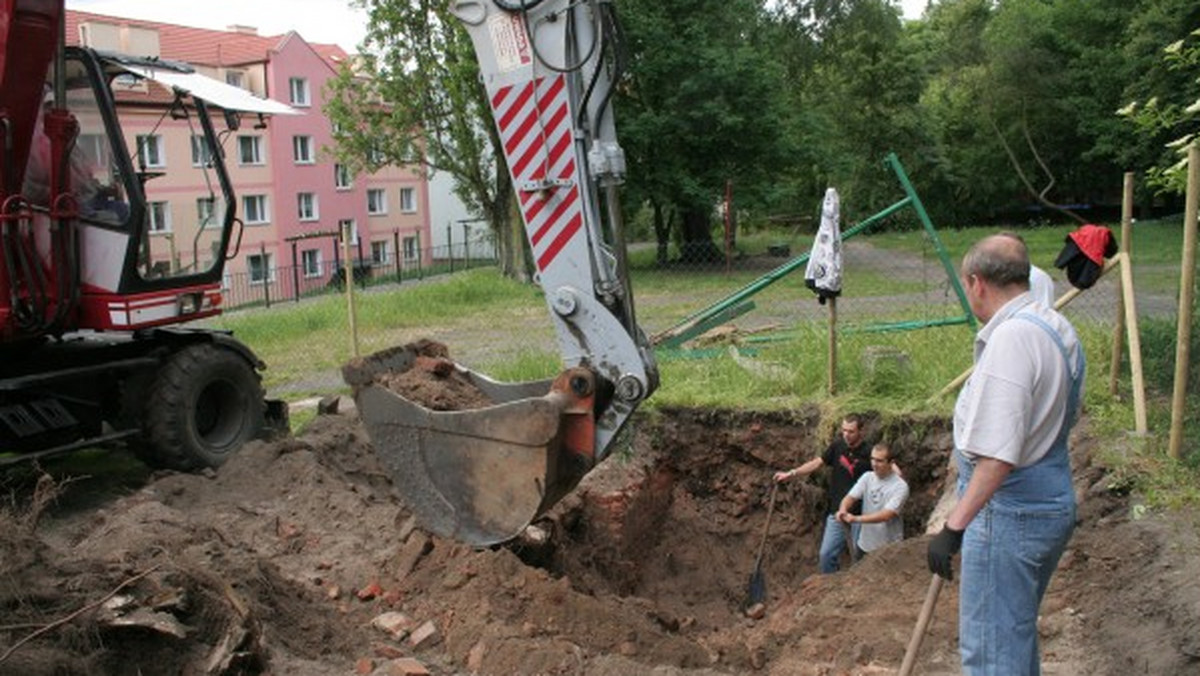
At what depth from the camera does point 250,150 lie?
3494 cm

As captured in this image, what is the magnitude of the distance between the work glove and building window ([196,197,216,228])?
5.82 metres

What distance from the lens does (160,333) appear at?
24.7 feet

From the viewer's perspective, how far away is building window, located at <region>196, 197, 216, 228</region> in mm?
7598

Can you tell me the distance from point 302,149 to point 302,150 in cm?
4

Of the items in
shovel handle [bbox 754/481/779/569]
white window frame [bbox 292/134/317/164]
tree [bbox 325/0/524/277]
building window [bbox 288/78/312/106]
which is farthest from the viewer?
building window [bbox 288/78/312/106]

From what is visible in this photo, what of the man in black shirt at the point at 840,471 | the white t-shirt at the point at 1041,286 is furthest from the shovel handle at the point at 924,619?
the man in black shirt at the point at 840,471

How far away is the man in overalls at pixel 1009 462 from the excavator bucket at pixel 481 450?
1.90m

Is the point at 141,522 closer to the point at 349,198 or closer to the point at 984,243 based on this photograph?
the point at 984,243

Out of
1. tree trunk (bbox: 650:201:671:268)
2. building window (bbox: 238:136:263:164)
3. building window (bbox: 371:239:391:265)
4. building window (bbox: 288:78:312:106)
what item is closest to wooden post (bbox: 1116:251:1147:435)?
tree trunk (bbox: 650:201:671:268)

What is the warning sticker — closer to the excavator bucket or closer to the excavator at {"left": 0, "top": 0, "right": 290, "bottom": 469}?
the excavator bucket

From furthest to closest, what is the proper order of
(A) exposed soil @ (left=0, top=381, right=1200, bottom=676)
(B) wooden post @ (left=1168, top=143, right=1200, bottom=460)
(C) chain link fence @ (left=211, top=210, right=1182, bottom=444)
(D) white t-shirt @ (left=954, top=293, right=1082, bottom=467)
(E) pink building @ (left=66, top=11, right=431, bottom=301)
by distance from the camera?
(E) pink building @ (left=66, top=11, right=431, bottom=301), (C) chain link fence @ (left=211, top=210, right=1182, bottom=444), (B) wooden post @ (left=1168, top=143, right=1200, bottom=460), (A) exposed soil @ (left=0, top=381, right=1200, bottom=676), (D) white t-shirt @ (left=954, top=293, right=1082, bottom=467)

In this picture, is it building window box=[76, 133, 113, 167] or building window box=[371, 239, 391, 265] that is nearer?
building window box=[76, 133, 113, 167]

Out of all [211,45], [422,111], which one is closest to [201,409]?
[422,111]

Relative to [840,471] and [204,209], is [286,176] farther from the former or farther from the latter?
[840,471]
